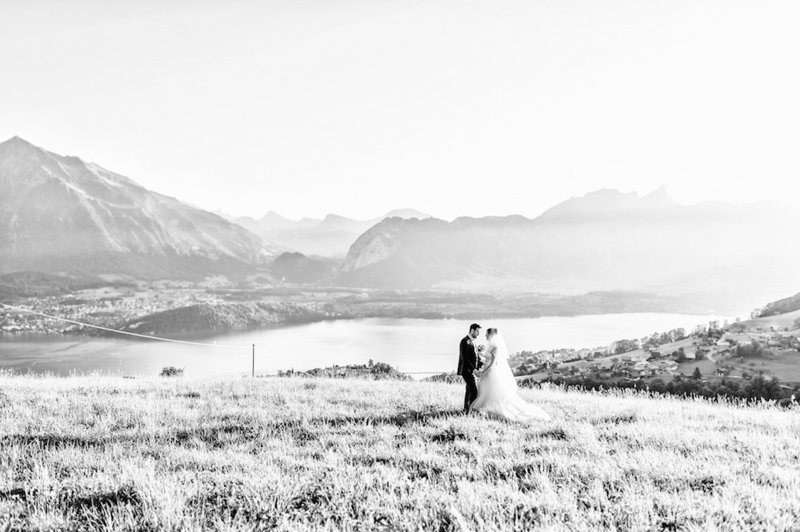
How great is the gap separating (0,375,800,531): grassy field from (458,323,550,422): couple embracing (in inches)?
26.8

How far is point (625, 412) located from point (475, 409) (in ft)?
10.5

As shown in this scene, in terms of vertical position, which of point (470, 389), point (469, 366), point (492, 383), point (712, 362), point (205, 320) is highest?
point (469, 366)

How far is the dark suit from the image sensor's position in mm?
13227

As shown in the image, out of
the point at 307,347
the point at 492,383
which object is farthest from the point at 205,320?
the point at 492,383

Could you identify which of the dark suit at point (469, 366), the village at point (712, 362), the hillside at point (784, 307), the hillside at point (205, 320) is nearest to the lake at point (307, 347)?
the hillside at point (205, 320)

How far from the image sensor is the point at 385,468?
24.2 ft

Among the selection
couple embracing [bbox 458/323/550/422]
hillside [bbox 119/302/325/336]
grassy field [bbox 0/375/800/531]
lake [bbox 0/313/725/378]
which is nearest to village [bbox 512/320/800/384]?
lake [bbox 0/313/725/378]

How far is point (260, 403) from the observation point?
44.0 ft

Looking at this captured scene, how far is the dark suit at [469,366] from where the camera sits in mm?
13227

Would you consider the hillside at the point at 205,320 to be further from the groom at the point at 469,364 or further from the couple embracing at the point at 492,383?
the couple embracing at the point at 492,383

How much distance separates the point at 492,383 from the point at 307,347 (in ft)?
374

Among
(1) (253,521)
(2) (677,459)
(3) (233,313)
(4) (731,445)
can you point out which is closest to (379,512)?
(1) (253,521)

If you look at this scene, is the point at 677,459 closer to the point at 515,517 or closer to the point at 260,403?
the point at 515,517

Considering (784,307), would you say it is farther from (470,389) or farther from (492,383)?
(492,383)
